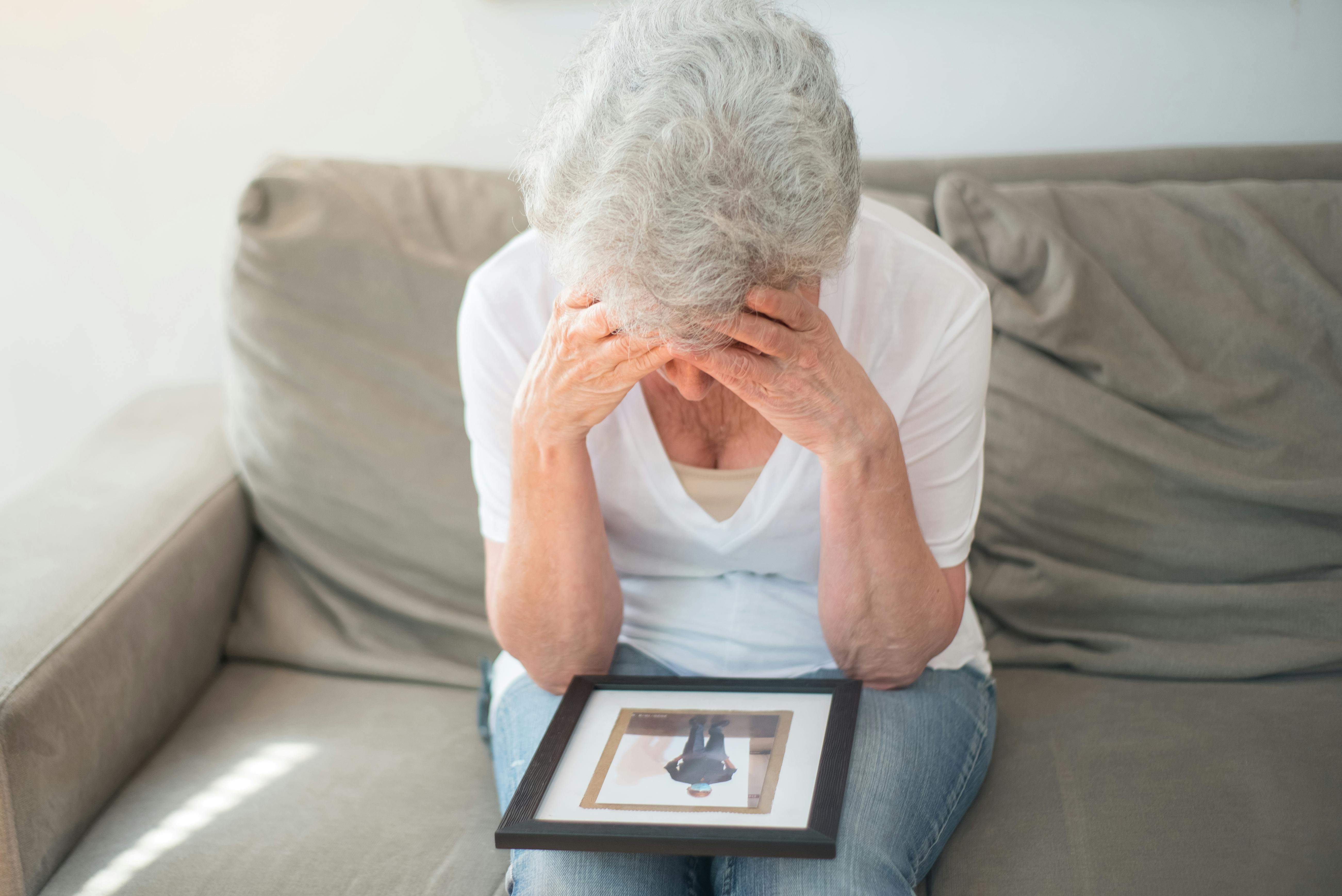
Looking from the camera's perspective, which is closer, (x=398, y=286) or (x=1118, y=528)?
(x=1118, y=528)

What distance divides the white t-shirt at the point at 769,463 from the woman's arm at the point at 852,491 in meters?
0.05

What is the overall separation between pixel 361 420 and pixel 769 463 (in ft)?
1.94

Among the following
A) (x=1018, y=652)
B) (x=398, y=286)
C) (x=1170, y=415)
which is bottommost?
(x=1018, y=652)

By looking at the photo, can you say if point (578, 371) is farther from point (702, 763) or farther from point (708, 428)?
point (702, 763)

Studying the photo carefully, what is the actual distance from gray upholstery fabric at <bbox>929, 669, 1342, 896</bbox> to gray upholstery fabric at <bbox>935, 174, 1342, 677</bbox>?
0.06 metres

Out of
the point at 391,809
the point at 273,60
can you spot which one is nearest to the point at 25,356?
the point at 273,60

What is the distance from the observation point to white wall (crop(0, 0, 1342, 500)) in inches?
54.6

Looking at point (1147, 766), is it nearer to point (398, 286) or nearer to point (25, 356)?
point (398, 286)

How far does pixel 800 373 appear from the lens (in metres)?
0.78

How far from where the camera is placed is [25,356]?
5.72 feet

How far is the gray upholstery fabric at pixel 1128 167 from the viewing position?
130 cm

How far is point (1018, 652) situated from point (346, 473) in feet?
2.86

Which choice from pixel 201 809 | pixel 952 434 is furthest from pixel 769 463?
pixel 201 809

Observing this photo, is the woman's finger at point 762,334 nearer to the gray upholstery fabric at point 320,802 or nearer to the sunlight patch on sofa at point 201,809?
the gray upholstery fabric at point 320,802
